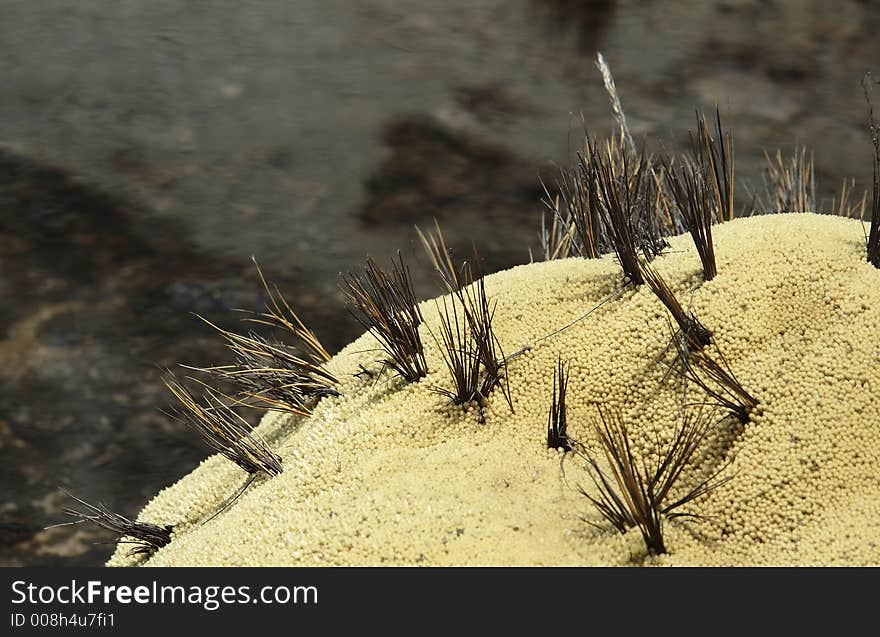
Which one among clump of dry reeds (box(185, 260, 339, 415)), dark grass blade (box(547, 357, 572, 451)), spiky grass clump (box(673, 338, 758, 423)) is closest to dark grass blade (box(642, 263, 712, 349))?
spiky grass clump (box(673, 338, 758, 423))

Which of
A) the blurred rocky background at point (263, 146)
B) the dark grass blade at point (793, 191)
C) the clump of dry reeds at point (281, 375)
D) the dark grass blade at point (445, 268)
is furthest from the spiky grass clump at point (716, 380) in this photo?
the blurred rocky background at point (263, 146)

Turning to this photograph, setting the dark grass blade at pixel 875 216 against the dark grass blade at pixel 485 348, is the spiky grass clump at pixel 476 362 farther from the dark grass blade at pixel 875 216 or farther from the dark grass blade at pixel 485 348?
the dark grass blade at pixel 875 216

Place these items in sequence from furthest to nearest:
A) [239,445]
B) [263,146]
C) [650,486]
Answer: [263,146] < [239,445] < [650,486]

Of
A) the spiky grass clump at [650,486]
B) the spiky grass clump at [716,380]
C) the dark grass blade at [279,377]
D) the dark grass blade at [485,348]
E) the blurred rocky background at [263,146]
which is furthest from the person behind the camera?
the blurred rocky background at [263,146]

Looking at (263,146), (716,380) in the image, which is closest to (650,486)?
(716,380)

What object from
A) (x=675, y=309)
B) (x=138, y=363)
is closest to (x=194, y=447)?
(x=138, y=363)

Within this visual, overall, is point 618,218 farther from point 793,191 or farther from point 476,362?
point 793,191
